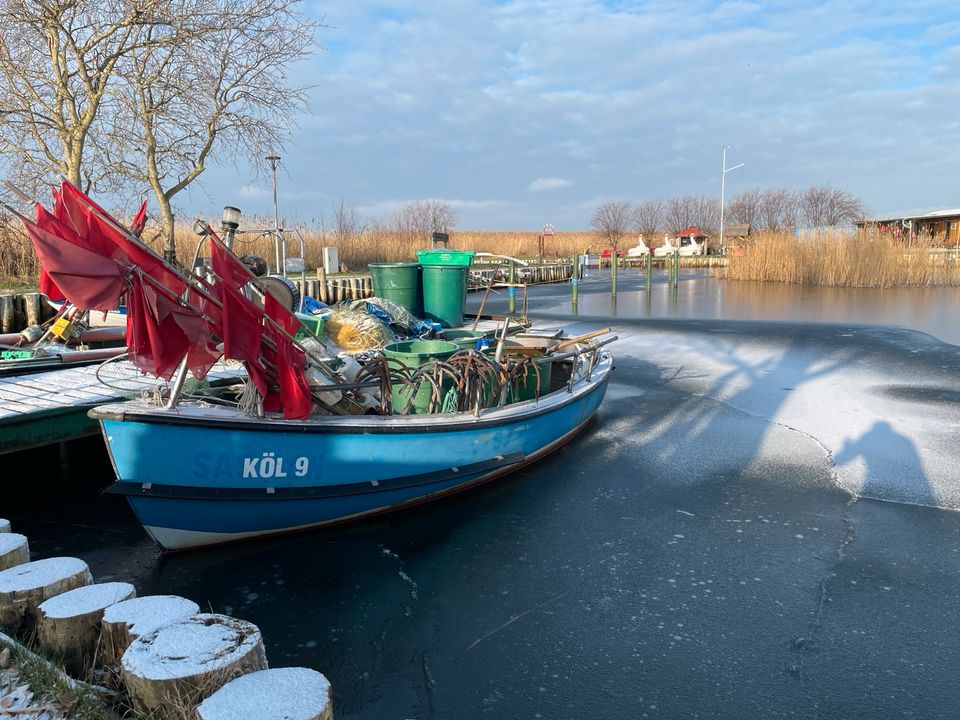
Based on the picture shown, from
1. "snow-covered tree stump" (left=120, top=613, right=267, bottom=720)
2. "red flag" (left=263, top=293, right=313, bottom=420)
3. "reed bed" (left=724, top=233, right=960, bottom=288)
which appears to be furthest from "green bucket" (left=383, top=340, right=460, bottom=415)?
"reed bed" (left=724, top=233, right=960, bottom=288)

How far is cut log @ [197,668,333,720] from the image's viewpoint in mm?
2355

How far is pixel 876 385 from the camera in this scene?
10250 millimetres

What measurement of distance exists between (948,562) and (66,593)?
17.5 feet

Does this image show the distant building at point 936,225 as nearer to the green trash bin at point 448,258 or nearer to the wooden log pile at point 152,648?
the green trash bin at point 448,258

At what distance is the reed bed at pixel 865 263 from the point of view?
26.2 meters

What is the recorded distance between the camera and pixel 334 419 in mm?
5238

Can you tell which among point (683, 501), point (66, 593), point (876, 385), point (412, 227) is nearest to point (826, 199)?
point (412, 227)

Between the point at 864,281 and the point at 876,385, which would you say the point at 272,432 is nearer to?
the point at 876,385

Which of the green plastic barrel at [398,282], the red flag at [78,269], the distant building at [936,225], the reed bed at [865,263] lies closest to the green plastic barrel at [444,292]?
the green plastic barrel at [398,282]

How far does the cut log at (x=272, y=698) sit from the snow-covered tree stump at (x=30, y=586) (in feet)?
4.46

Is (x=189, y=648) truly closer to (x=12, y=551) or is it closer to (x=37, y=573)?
(x=37, y=573)

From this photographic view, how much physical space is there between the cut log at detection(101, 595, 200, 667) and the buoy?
39.0 inches

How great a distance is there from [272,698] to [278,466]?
265 centimetres

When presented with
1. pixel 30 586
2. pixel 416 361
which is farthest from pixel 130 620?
pixel 416 361
